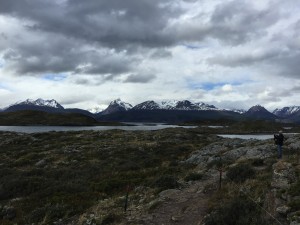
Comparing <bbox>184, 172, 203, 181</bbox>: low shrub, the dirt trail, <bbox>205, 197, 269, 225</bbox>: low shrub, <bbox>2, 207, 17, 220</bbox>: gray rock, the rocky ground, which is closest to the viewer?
<bbox>205, 197, 269, 225</bbox>: low shrub

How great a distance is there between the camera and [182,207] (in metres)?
16.9

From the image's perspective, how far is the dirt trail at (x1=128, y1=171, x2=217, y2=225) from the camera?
1528 cm

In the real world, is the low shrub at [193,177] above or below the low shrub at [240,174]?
below

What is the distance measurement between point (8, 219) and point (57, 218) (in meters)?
2.95

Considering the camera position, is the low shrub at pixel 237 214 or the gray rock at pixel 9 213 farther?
the gray rock at pixel 9 213

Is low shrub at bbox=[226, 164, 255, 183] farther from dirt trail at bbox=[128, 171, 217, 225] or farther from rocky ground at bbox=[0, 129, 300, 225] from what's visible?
dirt trail at bbox=[128, 171, 217, 225]

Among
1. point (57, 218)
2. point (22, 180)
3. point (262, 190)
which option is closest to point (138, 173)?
point (22, 180)

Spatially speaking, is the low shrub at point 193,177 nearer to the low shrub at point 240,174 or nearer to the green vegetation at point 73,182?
the green vegetation at point 73,182

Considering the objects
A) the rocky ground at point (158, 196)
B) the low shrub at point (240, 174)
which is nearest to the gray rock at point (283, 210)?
the rocky ground at point (158, 196)

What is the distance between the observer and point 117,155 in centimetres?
4028

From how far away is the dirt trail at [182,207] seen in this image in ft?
50.1

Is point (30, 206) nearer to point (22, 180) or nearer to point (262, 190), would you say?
point (22, 180)

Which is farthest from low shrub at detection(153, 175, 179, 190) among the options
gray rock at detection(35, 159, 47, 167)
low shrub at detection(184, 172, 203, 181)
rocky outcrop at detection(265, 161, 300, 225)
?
gray rock at detection(35, 159, 47, 167)

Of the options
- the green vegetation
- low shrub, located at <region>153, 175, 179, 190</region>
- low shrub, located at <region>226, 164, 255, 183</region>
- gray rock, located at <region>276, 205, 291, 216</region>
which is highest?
low shrub, located at <region>226, 164, 255, 183</region>
